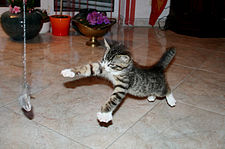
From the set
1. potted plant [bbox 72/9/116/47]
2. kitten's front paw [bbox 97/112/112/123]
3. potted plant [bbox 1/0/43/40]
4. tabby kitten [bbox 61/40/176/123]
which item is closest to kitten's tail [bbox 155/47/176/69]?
tabby kitten [bbox 61/40/176/123]

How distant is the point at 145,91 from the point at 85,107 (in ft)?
1.44

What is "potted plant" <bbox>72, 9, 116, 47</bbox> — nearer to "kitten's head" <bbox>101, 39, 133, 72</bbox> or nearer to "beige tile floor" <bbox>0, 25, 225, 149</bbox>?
"beige tile floor" <bbox>0, 25, 225, 149</bbox>

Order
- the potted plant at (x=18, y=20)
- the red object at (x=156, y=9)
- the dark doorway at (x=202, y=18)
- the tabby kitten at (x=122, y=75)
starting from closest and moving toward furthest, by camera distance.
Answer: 1. the tabby kitten at (x=122, y=75)
2. the potted plant at (x=18, y=20)
3. the dark doorway at (x=202, y=18)
4. the red object at (x=156, y=9)

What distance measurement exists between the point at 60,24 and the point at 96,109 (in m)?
2.11

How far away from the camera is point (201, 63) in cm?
300

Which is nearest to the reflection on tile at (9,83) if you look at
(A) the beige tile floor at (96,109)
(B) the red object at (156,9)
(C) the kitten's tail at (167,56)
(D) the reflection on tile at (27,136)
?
(A) the beige tile floor at (96,109)

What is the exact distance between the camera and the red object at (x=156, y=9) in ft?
14.9

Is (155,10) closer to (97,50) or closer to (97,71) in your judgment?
(97,50)

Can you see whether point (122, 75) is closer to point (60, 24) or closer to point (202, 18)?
point (60, 24)

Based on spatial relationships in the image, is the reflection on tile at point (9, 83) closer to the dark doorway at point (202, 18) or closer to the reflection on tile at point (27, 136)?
the reflection on tile at point (27, 136)

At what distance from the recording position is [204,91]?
2.27 meters

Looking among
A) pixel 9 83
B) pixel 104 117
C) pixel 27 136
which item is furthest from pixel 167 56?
pixel 9 83

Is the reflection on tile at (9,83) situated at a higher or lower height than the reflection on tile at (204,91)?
higher

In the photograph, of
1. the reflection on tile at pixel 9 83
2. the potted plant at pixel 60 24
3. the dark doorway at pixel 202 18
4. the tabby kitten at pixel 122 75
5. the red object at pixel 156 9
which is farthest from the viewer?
the red object at pixel 156 9
